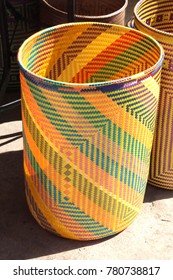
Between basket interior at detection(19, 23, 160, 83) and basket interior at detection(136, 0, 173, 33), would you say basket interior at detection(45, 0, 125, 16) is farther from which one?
basket interior at detection(19, 23, 160, 83)

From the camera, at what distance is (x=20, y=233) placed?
201 centimetres

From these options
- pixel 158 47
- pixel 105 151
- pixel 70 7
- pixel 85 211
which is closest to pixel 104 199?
pixel 85 211

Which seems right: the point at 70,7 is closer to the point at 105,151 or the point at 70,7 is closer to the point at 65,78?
the point at 65,78

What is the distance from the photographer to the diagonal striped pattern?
6.38 ft

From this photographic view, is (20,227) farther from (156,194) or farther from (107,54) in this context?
(107,54)

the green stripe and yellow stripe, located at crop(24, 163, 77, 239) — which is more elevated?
the green stripe

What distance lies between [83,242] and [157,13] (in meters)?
1.01

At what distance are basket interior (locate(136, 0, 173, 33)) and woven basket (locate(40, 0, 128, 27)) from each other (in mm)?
182

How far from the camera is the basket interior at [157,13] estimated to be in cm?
221

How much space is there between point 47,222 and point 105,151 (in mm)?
389

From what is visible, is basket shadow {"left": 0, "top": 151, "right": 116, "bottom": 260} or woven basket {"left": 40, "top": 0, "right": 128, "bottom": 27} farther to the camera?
woven basket {"left": 40, "top": 0, "right": 128, "bottom": 27}

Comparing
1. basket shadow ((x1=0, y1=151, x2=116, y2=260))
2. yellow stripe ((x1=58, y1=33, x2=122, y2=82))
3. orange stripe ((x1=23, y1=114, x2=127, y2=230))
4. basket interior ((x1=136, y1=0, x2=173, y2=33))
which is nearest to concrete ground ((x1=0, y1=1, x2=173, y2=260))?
basket shadow ((x1=0, y1=151, x2=116, y2=260))

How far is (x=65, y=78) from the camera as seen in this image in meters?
2.16

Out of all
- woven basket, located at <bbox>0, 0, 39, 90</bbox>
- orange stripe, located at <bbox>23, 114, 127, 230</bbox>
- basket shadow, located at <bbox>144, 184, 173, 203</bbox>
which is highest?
woven basket, located at <bbox>0, 0, 39, 90</bbox>
